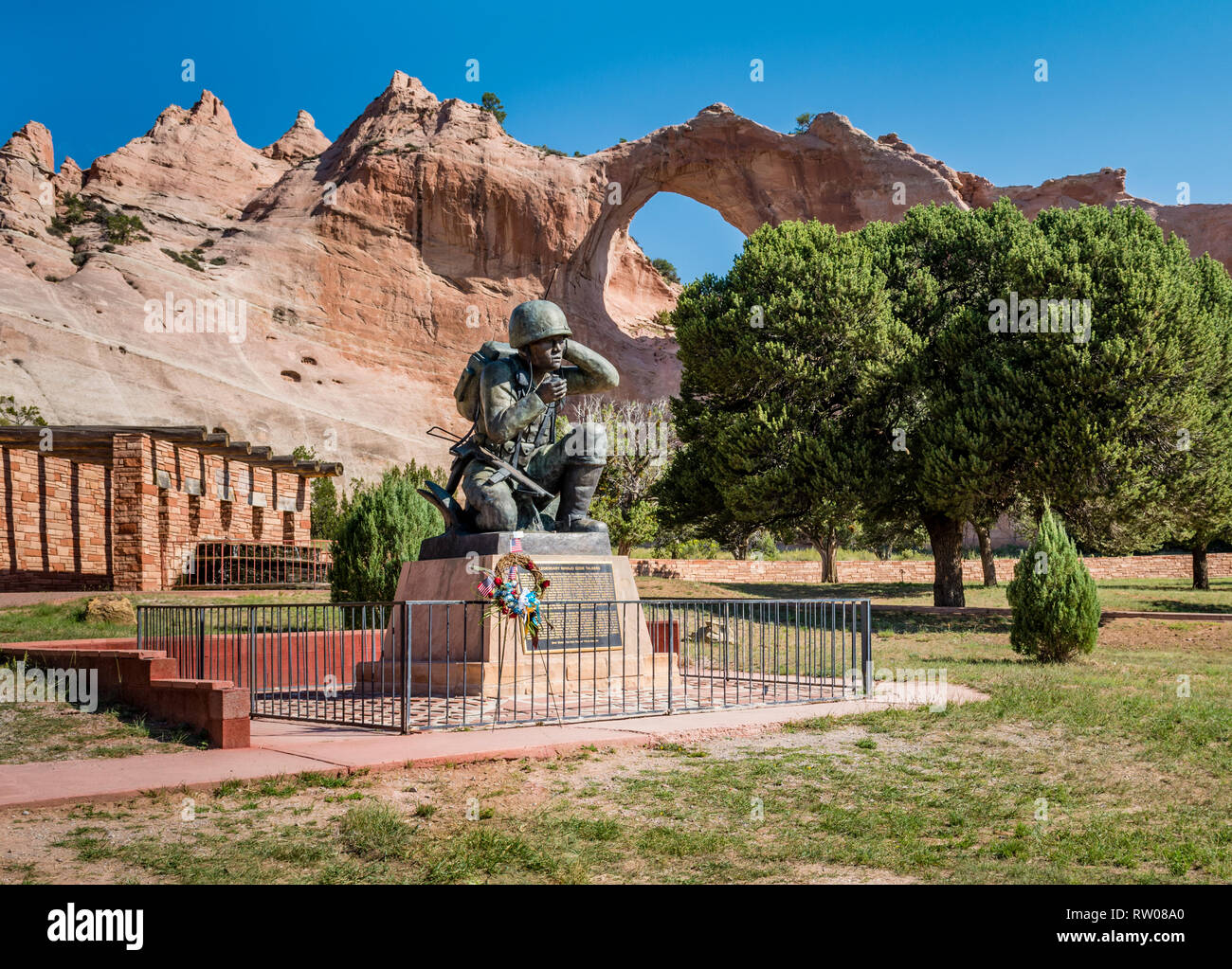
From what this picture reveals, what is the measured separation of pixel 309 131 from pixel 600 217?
74.5 ft

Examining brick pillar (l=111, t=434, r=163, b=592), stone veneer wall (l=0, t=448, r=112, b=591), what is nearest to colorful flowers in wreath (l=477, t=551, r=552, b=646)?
brick pillar (l=111, t=434, r=163, b=592)

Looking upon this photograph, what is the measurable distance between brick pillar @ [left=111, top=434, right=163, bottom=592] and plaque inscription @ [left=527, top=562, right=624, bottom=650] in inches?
633

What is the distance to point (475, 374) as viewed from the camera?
10.6 m

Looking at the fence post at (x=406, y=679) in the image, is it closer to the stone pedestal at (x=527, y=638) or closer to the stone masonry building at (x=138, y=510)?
the stone pedestal at (x=527, y=638)

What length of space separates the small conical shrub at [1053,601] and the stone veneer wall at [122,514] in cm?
1841

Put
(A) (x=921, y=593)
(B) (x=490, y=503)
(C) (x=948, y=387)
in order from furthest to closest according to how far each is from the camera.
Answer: (A) (x=921, y=593), (C) (x=948, y=387), (B) (x=490, y=503)

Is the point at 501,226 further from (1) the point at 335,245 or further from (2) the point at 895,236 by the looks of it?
(2) the point at 895,236

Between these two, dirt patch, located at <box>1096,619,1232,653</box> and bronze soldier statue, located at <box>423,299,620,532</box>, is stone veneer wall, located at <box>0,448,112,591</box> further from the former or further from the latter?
dirt patch, located at <box>1096,619,1232,653</box>

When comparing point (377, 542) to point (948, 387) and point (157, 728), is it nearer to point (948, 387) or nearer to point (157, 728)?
point (157, 728)

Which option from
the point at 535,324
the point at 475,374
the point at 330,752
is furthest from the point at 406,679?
the point at 535,324

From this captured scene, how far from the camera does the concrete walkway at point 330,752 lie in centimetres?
536

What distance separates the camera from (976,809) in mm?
5219

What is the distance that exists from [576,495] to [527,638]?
1.97 m

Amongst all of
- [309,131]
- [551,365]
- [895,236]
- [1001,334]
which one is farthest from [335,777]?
[309,131]
